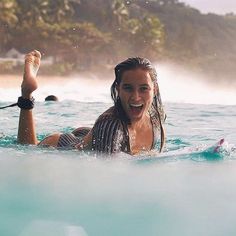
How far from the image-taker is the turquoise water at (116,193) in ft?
8.14

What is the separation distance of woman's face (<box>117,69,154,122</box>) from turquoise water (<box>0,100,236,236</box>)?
312 mm

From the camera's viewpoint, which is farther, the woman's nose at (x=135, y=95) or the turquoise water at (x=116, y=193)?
the woman's nose at (x=135, y=95)

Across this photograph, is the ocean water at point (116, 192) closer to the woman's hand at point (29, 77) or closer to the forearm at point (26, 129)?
the forearm at point (26, 129)

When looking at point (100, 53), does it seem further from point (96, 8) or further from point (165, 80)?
point (96, 8)

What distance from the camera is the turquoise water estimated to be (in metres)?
2.48

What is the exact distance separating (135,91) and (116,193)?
101 centimetres

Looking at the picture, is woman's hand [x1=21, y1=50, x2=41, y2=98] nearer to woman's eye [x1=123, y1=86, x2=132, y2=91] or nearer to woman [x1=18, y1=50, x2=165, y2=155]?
woman [x1=18, y1=50, x2=165, y2=155]

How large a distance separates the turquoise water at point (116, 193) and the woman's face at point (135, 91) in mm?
312

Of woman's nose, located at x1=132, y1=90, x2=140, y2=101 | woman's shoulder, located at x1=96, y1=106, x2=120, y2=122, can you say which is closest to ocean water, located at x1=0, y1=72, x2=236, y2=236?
woman's shoulder, located at x1=96, y1=106, x2=120, y2=122

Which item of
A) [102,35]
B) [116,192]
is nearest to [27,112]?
[116,192]

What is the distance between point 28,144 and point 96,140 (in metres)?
0.91

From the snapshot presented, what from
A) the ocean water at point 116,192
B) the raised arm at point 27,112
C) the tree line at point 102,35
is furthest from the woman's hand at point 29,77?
the tree line at point 102,35

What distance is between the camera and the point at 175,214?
263 cm

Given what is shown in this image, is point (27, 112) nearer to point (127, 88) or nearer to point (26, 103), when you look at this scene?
point (26, 103)
